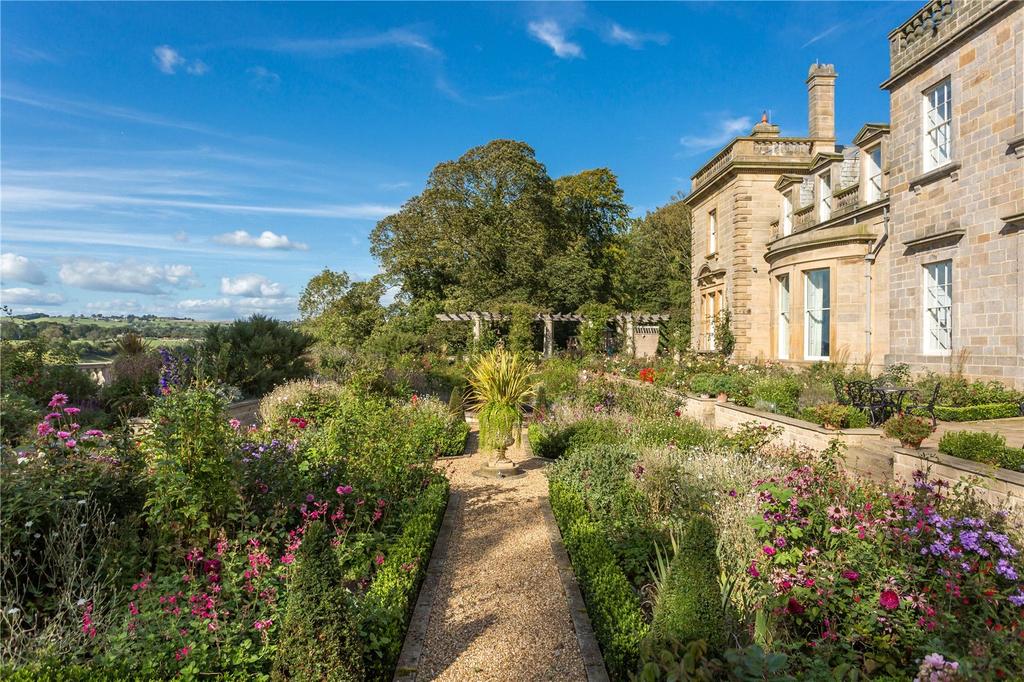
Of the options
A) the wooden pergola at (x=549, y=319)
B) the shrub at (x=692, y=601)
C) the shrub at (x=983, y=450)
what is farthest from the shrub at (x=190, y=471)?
the wooden pergola at (x=549, y=319)

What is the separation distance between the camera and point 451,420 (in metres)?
9.87

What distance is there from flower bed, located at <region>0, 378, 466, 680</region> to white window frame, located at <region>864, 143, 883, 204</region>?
12.3 metres

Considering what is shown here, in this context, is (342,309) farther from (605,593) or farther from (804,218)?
(605,593)

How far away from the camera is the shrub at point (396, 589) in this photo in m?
3.16

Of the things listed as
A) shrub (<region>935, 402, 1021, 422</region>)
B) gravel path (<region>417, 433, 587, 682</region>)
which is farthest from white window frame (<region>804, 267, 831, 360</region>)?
gravel path (<region>417, 433, 587, 682</region>)

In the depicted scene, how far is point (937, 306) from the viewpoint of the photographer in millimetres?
10422

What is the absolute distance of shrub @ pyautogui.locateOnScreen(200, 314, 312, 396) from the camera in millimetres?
11602

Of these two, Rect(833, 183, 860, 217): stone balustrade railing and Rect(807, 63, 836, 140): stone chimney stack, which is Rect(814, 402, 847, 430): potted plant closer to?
Rect(833, 183, 860, 217): stone balustrade railing

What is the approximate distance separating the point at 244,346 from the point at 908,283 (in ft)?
45.5

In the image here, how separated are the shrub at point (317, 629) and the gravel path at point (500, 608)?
67 centimetres

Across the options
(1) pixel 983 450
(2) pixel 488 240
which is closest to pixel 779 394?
(1) pixel 983 450

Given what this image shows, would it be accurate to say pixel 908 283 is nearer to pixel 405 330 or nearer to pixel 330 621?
pixel 330 621

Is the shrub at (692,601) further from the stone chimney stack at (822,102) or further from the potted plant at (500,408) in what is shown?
the stone chimney stack at (822,102)

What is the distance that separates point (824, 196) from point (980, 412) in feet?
26.3
